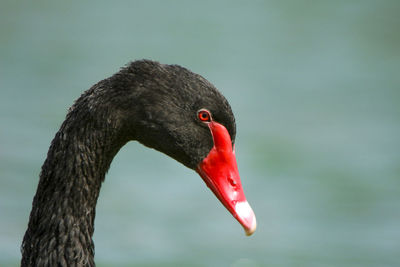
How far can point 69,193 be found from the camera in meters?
4.00

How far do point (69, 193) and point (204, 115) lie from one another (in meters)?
0.72

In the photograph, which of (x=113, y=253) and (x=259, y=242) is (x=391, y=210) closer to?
(x=259, y=242)

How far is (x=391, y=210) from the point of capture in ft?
21.8

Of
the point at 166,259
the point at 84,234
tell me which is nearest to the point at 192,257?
the point at 166,259

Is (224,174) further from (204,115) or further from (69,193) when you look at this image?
(69,193)

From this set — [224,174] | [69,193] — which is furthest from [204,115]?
[69,193]

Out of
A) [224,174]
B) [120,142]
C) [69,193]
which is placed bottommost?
[69,193]

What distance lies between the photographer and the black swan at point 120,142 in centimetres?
390

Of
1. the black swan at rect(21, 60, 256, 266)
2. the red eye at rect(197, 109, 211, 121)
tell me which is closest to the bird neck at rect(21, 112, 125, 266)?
the black swan at rect(21, 60, 256, 266)

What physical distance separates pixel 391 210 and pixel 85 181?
3310 millimetres

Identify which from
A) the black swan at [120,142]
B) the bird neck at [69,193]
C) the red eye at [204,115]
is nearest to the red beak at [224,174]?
the black swan at [120,142]

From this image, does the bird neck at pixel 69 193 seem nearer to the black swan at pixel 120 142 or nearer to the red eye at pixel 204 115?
the black swan at pixel 120 142

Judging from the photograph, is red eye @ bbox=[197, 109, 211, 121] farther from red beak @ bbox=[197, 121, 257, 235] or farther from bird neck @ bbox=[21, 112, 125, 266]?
bird neck @ bbox=[21, 112, 125, 266]

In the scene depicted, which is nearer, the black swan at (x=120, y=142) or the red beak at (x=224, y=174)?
the black swan at (x=120, y=142)
